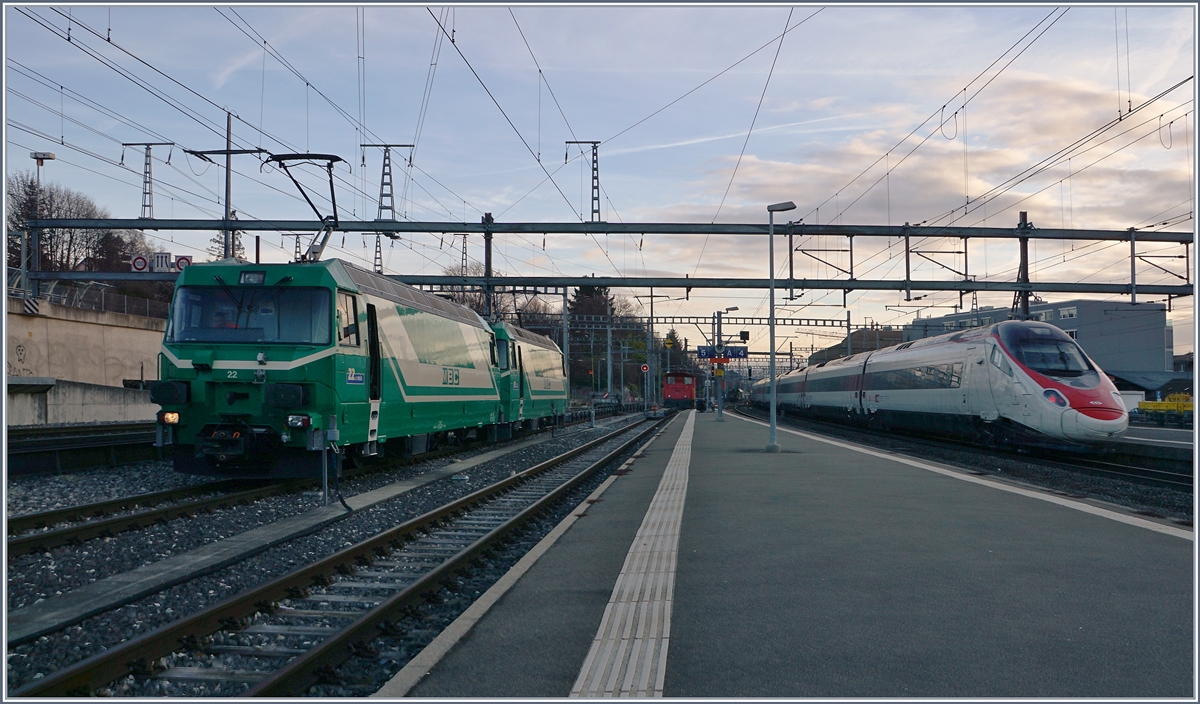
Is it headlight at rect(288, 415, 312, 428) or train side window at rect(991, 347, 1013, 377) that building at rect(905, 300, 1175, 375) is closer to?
train side window at rect(991, 347, 1013, 377)

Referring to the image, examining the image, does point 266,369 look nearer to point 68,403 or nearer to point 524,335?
point 524,335

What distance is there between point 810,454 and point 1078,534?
11.3 m

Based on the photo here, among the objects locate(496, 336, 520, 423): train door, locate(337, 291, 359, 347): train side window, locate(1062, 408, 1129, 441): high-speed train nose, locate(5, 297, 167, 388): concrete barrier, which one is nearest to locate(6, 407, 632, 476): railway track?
locate(337, 291, 359, 347): train side window

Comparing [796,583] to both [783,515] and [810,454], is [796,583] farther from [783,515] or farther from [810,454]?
[810,454]

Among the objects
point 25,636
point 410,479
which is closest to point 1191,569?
point 25,636

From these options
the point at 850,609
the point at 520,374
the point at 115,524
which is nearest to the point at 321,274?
the point at 115,524

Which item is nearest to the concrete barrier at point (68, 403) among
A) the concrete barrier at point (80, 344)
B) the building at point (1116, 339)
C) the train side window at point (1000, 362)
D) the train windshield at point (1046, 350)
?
the concrete barrier at point (80, 344)

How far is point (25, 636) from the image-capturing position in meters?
5.41

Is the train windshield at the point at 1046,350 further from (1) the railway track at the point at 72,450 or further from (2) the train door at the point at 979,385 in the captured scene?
(1) the railway track at the point at 72,450

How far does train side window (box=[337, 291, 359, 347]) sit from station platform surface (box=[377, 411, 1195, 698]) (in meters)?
5.06

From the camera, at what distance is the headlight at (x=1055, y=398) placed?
59.1 ft

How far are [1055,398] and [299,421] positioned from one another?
50.5 ft

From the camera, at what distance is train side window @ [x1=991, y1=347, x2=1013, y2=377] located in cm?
1955

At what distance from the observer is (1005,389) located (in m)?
19.8
